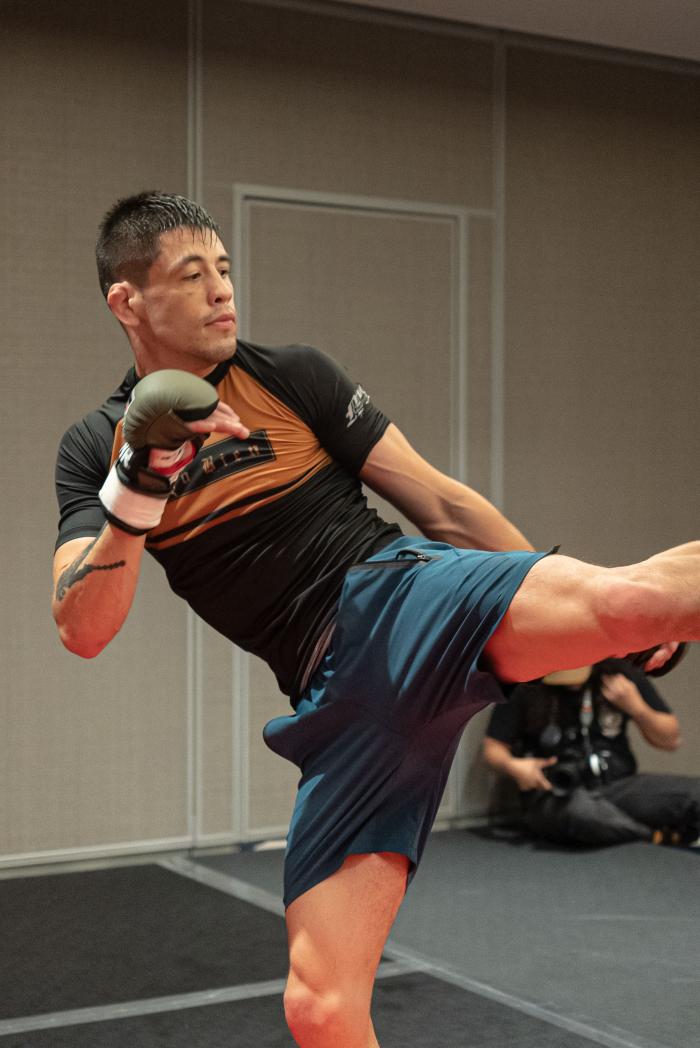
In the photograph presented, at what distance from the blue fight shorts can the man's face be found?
434 mm

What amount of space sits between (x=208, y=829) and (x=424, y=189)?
8.24ft

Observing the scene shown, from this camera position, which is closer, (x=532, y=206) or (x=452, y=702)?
(x=452, y=702)

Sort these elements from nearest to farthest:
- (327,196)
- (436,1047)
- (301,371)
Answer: (301,371)
(436,1047)
(327,196)

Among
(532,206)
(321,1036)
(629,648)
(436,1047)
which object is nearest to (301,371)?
(629,648)

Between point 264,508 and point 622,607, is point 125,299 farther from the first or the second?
point 622,607

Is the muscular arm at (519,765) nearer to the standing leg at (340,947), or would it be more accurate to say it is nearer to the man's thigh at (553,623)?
the standing leg at (340,947)

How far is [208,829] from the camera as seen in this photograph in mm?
4906

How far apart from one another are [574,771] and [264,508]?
288 cm

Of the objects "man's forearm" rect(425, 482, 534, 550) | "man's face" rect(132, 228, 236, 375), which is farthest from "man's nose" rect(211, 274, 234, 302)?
"man's forearm" rect(425, 482, 534, 550)

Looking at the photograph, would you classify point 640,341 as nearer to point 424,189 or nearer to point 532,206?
point 532,206

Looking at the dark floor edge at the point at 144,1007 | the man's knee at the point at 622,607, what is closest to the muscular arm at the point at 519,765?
the dark floor edge at the point at 144,1007

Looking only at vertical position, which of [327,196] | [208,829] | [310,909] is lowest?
[208,829]

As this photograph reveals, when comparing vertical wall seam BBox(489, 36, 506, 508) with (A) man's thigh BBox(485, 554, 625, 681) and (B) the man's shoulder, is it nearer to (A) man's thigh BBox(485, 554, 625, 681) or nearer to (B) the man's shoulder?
(B) the man's shoulder

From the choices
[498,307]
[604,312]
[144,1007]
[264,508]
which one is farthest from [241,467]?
[604,312]
